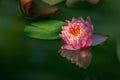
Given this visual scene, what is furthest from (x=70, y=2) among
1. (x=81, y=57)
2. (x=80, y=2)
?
(x=81, y=57)

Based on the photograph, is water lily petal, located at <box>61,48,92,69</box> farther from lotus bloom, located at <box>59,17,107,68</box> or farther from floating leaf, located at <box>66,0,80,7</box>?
floating leaf, located at <box>66,0,80,7</box>

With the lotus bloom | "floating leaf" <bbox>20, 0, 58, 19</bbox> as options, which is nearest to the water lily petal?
the lotus bloom

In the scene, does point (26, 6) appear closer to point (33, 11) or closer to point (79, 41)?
point (33, 11)

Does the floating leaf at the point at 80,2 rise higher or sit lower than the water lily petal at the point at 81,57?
higher

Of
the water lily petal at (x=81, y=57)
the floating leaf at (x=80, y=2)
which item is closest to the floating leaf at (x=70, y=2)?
the floating leaf at (x=80, y=2)

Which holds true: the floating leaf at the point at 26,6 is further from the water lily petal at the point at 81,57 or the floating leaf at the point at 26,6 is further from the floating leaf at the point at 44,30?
the water lily petal at the point at 81,57

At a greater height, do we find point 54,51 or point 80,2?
point 80,2

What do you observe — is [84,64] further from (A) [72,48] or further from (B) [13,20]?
(B) [13,20]
